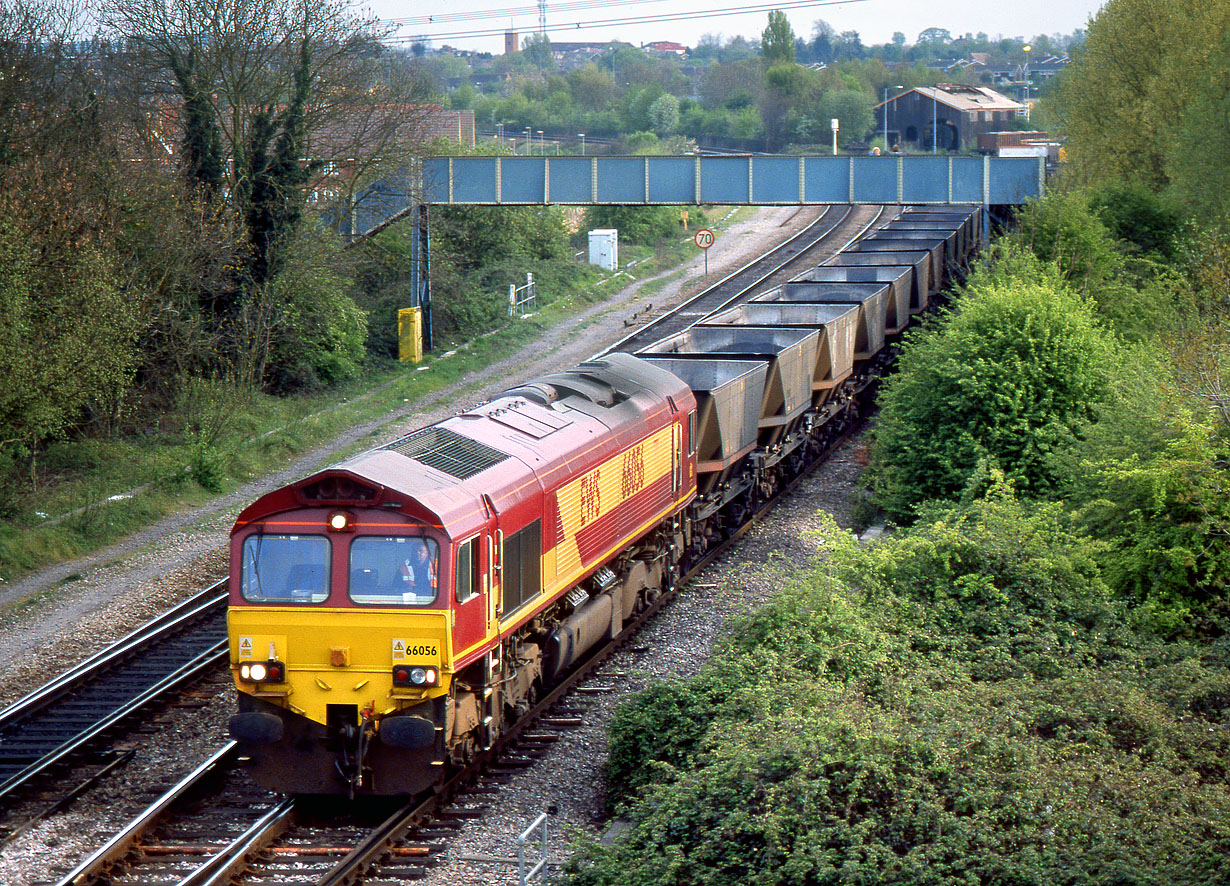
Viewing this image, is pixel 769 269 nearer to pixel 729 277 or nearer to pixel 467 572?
pixel 729 277

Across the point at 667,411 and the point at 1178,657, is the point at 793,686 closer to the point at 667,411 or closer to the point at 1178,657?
the point at 1178,657

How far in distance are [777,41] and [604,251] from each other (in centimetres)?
7381

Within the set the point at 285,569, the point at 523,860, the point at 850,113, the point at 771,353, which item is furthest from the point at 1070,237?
the point at 850,113

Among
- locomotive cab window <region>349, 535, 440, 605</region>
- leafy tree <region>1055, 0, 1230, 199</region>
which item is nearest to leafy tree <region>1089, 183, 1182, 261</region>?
leafy tree <region>1055, 0, 1230, 199</region>

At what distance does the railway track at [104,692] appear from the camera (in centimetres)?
1376

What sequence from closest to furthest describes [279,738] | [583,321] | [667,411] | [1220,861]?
1. [1220,861]
2. [279,738]
3. [667,411]
4. [583,321]

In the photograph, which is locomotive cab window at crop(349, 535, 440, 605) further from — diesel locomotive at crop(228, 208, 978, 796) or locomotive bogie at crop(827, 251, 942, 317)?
locomotive bogie at crop(827, 251, 942, 317)

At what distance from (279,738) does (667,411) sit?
8.32 meters

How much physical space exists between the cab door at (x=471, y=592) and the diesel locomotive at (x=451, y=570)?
0.08 feet

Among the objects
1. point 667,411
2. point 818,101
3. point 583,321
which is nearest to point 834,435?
point 667,411

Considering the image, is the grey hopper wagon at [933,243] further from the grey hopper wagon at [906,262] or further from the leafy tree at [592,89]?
the leafy tree at [592,89]

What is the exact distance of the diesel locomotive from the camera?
37.3 feet

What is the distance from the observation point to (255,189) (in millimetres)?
32500

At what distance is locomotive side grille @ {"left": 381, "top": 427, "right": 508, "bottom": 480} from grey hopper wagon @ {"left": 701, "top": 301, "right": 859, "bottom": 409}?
42.6ft
